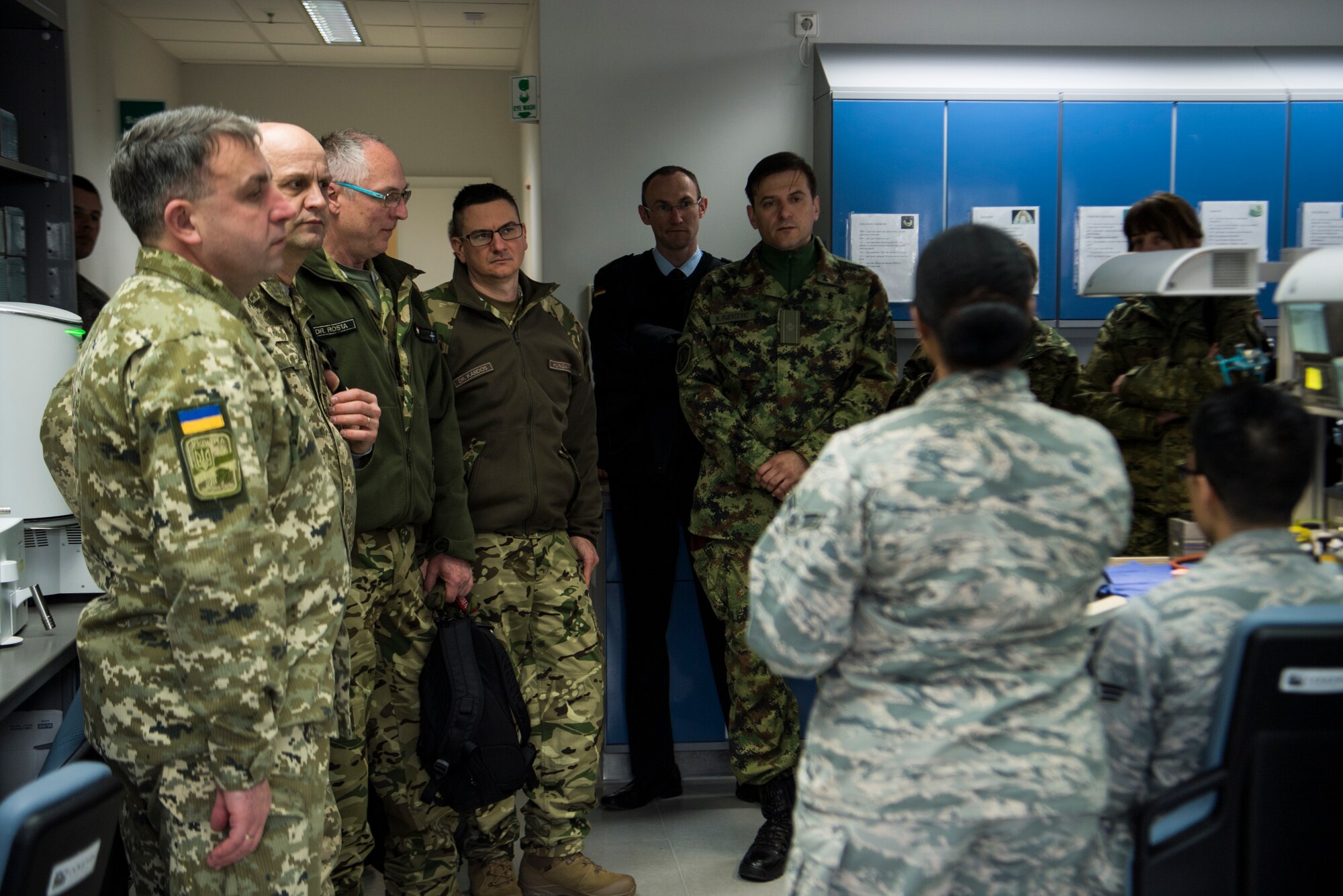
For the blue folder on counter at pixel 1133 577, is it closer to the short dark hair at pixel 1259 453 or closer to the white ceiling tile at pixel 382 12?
the short dark hair at pixel 1259 453

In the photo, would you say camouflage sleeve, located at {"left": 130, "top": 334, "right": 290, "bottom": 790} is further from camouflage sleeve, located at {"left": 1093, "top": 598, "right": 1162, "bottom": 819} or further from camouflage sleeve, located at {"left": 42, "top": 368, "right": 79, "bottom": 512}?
camouflage sleeve, located at {"left": 1093, "top": 598, "right": 1162, "bottom": 819}

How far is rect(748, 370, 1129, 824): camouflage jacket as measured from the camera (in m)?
1.34

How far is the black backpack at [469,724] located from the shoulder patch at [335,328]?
2.36 ft

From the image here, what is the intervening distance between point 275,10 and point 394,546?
4.89 metres

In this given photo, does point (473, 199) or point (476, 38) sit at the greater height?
point (476, 38)

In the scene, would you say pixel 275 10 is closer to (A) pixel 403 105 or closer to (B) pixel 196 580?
(A) pixel 403 105

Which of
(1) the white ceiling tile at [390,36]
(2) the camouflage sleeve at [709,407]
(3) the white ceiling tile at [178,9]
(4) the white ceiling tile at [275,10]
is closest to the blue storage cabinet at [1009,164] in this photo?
(2) the camouflage sleeve at [709,407]

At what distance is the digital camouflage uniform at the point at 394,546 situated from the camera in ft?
7.71

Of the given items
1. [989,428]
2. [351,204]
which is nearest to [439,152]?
[351,204]

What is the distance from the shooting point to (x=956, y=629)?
1343mm

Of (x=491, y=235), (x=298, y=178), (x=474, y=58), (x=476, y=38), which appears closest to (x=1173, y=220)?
(x=491, y=235)

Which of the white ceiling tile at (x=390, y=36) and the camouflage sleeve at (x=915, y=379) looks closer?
the camouflage sleeve at (x=915, y=379)

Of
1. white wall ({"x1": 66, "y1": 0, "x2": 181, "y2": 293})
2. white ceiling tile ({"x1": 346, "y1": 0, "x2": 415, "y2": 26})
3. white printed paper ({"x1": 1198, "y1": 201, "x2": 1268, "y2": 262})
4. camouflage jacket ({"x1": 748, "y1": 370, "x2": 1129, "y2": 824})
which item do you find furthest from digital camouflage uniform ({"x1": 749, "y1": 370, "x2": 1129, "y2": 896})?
white ceiling tile ({"x1": 346, "y1": 0, "x2": 415, "y2": 26})

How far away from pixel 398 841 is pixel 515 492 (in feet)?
2.85
